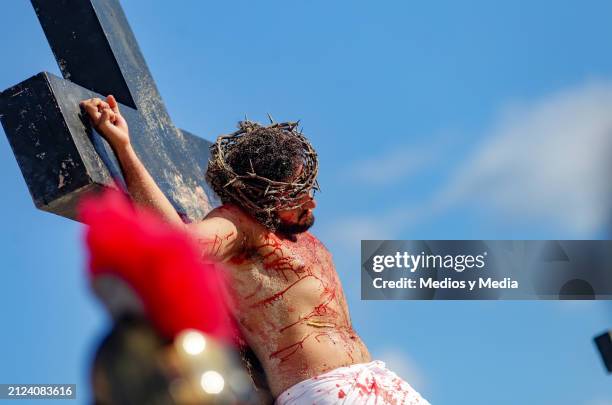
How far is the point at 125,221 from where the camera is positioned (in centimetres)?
450

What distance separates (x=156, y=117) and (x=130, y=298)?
1.42 meters

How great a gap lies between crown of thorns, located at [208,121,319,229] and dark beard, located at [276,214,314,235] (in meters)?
0.12

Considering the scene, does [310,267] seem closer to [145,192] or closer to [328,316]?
[328,316]

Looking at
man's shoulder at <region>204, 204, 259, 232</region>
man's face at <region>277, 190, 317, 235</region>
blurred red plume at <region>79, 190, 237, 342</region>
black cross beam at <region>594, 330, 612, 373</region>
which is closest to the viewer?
black cross beam at <region>594, 330, 612, 373</region>

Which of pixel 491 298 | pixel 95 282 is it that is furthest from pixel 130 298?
pixel 491 298

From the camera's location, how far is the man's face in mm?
5051

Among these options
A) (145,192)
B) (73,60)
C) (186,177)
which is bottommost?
(145,192)

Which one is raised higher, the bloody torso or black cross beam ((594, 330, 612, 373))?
the bloody torso

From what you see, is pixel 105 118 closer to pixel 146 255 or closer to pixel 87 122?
pixel 87 122

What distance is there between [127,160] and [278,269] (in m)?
0.77

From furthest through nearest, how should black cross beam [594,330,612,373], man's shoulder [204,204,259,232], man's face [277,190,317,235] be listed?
1. man's face [277,190,317,235]
2. man's shoulder [204,204,259,232]
3. black cross beam [594,330,612,373]

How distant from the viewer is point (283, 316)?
486 centimetres

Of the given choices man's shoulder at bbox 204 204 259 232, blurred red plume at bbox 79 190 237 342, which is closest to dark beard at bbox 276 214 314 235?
man's shoulder at bbox 204 204 259 232

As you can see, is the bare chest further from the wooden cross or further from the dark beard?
the wooden cross
